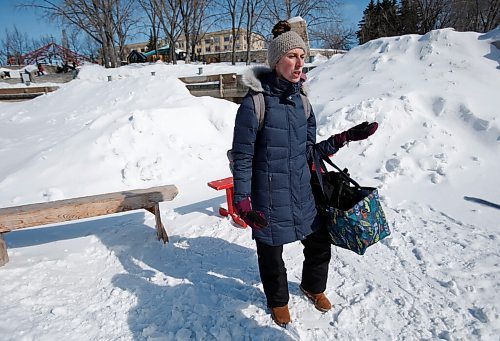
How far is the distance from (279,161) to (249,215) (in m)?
0.43

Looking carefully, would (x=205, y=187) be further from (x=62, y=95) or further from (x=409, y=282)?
(x=62, y=95)

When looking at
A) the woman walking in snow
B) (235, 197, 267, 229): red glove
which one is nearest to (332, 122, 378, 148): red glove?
the woman walking in snow

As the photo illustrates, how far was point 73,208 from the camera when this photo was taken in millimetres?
3170

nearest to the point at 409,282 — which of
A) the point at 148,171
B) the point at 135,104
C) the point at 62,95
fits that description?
the point at 148,171

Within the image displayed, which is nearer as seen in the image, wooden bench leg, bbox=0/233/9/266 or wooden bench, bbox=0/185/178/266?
wooden bench, bbox=0/185/178/266

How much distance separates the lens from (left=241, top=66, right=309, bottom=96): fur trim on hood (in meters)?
2.02

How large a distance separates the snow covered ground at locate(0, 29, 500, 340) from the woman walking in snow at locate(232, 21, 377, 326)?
0.57m

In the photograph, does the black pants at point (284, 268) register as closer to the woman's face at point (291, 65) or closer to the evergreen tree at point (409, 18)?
the woman's face at point (291, 65)

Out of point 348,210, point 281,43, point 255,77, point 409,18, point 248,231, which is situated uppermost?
point 409,18

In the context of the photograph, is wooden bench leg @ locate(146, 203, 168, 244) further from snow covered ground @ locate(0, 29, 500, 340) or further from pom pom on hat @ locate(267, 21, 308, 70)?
pom pom on hat @ locate(267, 21, 308, 70)

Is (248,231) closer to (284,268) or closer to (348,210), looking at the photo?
(284,268)

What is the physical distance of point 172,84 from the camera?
31.2 ft

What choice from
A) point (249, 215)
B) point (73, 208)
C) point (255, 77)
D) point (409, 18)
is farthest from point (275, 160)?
point (409, 18)

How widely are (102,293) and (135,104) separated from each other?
6.67 meters
